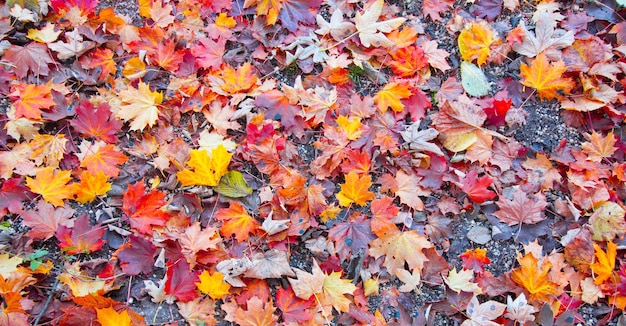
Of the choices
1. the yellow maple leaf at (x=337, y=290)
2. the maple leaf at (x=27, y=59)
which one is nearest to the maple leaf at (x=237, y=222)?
the yellow maple leaf at (x=337, y=290)

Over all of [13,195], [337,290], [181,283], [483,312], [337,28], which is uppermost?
[337,28]

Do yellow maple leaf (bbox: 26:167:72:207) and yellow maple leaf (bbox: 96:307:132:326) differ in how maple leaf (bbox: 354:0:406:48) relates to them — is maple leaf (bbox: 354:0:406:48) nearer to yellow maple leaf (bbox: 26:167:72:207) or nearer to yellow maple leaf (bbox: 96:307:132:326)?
yellow maple leaf (bbox: 26:167:72:207)

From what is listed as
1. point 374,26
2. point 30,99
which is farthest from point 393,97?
point 30,99

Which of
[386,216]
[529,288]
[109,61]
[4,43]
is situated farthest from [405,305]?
[4,43]

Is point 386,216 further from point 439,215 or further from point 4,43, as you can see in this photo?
point 4,43

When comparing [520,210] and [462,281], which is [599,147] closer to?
[520,210]

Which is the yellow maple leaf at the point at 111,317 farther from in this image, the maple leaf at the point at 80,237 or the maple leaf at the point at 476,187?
the maple leaf at the point at 476,187
